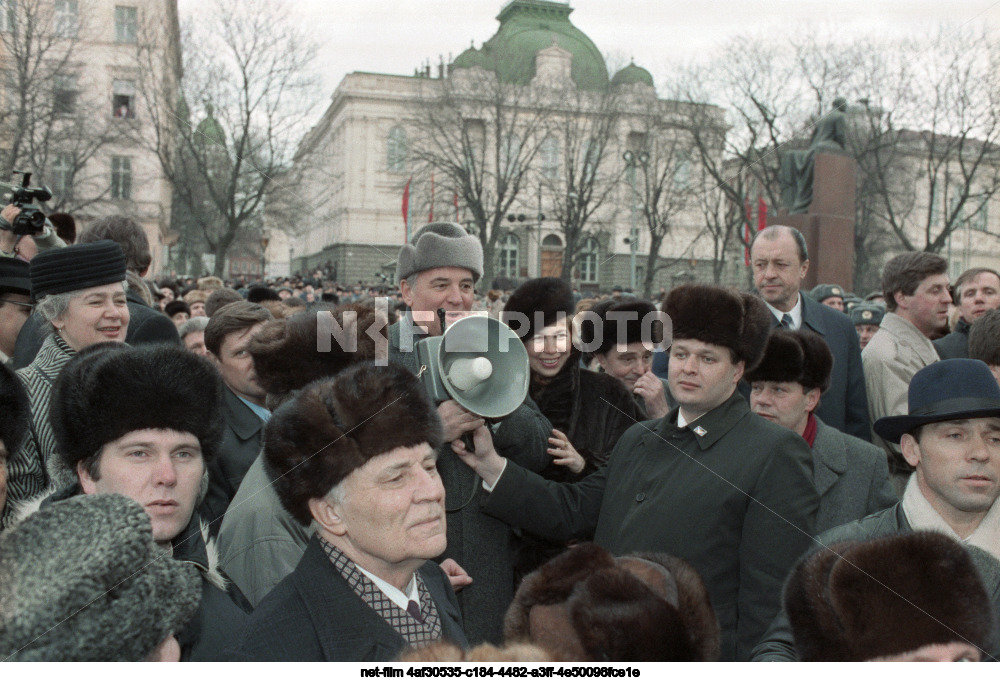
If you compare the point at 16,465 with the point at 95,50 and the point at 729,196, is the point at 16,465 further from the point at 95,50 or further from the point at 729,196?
the point at 729,196

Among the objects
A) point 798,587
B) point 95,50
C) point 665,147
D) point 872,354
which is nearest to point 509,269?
point 665,147

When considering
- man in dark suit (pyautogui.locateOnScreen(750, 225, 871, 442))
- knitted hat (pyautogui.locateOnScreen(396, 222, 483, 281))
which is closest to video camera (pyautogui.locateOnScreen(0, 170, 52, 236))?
knitted hat (pyautogui.locateOnScreen(396, 222, 483, 281))

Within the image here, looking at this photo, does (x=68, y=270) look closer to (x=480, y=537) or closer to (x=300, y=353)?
(x=300, y=353)

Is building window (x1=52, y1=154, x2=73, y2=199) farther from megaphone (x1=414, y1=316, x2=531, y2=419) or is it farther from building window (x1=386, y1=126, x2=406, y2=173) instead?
megaphone (x1=414, y1=316, x2=531, y2=419)

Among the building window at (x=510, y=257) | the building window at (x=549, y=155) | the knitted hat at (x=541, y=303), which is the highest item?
the building window at (x=549, y=155)

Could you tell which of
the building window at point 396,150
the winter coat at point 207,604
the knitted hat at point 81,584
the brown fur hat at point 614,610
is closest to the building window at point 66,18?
the building window at point 396,150

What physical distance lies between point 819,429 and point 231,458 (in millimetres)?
2470

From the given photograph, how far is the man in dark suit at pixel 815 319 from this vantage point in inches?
175

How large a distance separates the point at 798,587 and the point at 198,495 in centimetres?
169

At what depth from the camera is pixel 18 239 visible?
479 centimetres

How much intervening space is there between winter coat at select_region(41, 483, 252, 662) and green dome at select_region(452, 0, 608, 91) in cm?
777

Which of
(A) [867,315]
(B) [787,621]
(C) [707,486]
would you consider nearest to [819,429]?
(C) [707,486]

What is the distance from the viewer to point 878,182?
30.4 meters

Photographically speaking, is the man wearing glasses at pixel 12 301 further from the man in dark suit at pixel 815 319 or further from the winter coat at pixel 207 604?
the man in dark suit at pixel 815 319
